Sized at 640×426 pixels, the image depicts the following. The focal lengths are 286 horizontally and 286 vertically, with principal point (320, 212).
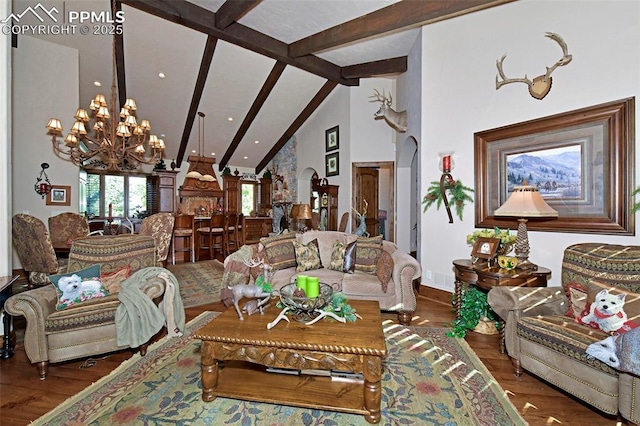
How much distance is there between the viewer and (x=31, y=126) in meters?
5.02

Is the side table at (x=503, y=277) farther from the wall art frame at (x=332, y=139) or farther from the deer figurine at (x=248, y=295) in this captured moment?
the wall art frame at (x=332, y=139)

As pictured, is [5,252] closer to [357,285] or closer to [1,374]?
[1,374]

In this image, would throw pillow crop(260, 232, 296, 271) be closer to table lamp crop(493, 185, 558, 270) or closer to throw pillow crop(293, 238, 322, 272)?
throw pillow crop(293, 238, 322, 272)

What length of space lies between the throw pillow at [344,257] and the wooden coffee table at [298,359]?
156 cm

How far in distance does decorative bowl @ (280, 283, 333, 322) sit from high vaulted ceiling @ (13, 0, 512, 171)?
12.6 feet

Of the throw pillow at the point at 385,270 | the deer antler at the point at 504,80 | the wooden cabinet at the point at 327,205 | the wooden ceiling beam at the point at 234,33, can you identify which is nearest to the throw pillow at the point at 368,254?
the throw pillow at the point at 385,270

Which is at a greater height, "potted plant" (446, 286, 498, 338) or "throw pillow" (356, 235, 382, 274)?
"throw pillow" (356, 235, 382, 274)

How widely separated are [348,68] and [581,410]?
6706 mm

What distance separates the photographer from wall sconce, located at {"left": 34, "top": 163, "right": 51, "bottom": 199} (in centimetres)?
514

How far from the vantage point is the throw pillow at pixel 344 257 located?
3619mm

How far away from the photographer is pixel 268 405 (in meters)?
1.91

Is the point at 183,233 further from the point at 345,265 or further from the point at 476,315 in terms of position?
the point at 476,315

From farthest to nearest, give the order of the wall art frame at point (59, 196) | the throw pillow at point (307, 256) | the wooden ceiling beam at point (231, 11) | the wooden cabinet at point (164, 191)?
the wooden cabinet at point (164, 191) < the wall art frame at point (59, 196) < the wooden ceiling beam at point (231, 11) < the throw pillow at point (307, 256)

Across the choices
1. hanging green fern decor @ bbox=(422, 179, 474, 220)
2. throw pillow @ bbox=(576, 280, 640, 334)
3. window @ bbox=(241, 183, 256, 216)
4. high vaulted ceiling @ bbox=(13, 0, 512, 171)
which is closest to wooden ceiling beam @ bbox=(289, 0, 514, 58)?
high vaulted ceiling @ bbox=(13, 0, 512, 171)
